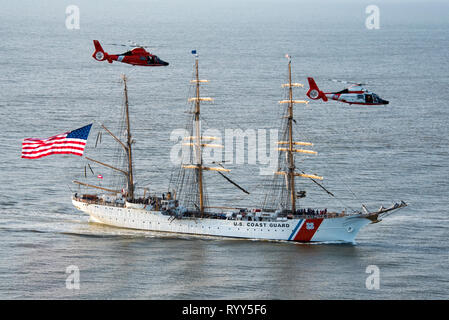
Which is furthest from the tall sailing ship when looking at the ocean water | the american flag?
the american flag

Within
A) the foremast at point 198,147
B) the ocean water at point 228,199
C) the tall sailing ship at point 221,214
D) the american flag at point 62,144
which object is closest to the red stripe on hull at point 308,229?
the tall sailing ship at point 221,214

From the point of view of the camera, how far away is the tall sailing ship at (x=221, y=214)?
4050 inches

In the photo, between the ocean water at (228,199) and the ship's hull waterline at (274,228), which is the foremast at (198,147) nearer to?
the ship's hull waterline at (274,228)

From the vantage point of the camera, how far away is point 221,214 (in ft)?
346

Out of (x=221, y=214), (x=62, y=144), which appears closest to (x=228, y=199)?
(x=221, y=214)

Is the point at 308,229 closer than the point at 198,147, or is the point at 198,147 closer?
the point at 308,229

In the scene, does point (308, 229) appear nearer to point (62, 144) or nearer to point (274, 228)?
point (274, 228)

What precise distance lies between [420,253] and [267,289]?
17860mm

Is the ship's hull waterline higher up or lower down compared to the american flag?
lower down

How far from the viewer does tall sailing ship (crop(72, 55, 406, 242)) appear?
10288cm

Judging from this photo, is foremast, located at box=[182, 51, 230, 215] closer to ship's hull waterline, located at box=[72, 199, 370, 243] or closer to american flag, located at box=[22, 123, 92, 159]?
ship's hull waterline, located at box=[72, 199, 370, 243]

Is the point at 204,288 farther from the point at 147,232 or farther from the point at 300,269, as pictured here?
the point at 147,232

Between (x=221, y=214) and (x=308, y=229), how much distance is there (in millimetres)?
9381
